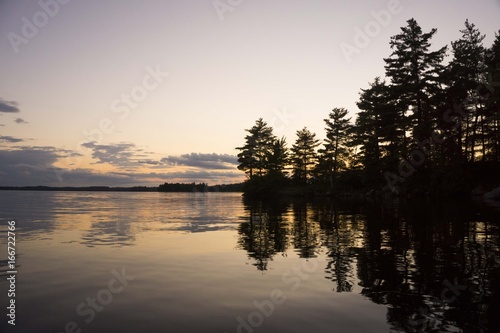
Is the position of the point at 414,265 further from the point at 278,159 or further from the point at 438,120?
the point at 278,159

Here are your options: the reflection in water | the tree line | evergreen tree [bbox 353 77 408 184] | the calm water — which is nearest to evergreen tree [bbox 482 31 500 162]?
the tree line

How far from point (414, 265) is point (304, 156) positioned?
79.6 metres

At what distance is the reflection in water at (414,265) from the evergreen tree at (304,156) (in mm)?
69131

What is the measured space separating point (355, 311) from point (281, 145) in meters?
86.0

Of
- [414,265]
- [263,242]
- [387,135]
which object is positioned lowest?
[263,242]

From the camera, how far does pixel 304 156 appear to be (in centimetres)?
8862

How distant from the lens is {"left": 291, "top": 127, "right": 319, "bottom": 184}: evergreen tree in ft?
288

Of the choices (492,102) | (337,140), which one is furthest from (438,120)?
(337,140)

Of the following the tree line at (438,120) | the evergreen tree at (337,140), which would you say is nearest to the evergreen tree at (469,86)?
the tree line at (438,120)

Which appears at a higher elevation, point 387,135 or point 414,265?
point 387,135

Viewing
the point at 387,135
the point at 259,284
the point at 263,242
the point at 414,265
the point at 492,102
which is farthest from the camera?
the point at 387,135

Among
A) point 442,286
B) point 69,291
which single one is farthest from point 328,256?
point 69,291

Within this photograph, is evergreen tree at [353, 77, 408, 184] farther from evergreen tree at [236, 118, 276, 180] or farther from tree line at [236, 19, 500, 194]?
evergreen tree at [236, 118, 276, 180]

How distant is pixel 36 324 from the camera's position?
5.93m
